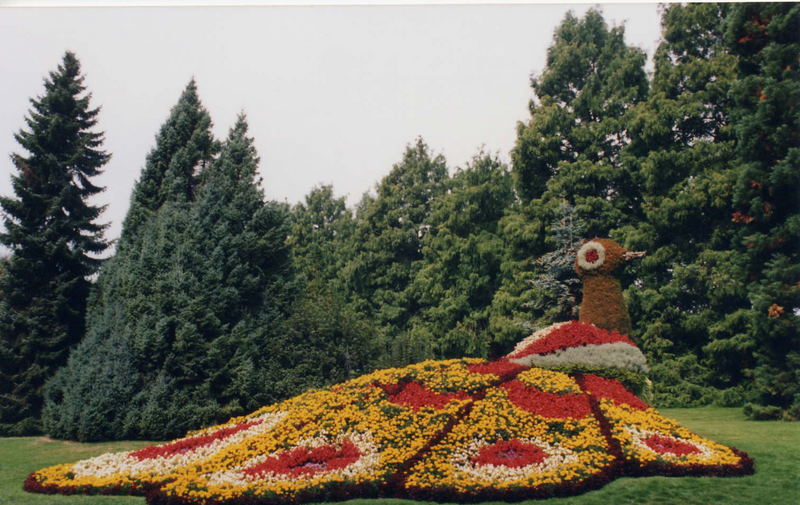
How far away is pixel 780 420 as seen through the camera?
552 inches

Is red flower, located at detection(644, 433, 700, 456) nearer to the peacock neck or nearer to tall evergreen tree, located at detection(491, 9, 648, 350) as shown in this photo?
the peacock neck

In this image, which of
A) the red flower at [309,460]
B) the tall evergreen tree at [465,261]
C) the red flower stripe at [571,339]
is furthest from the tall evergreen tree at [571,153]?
the red flower at [309,460]

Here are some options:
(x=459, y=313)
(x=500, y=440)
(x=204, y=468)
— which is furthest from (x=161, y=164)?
(x=459, y=313)

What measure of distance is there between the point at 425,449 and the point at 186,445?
4.67 m

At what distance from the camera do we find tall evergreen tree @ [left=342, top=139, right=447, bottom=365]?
101ft

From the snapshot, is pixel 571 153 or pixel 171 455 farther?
pixel 571 153

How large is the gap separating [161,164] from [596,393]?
13.2 m

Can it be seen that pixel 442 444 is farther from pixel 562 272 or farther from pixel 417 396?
pixel 562 272

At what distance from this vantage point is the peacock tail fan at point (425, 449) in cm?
796

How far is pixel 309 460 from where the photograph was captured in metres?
9.23

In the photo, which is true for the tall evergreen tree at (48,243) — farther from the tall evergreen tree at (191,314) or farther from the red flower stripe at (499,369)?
the red flower stripe at (499,369)

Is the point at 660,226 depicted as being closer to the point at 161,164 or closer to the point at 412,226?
the point at 412,226

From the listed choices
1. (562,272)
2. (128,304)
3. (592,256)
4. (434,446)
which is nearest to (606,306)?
(592,256)

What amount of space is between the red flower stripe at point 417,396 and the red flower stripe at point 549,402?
3.14 ft
